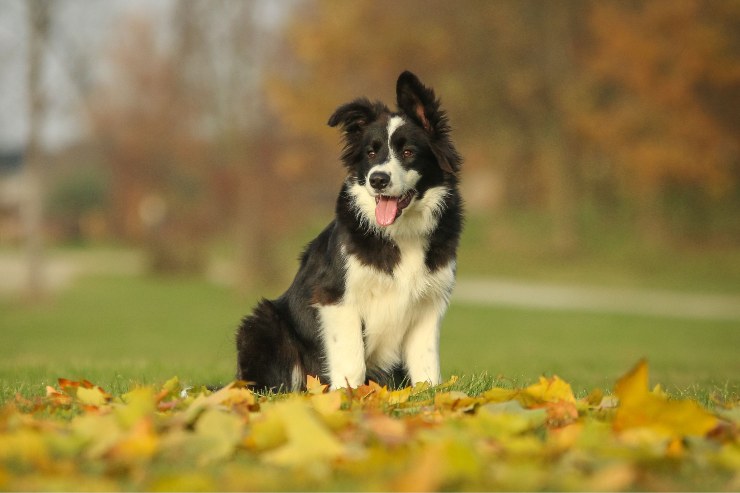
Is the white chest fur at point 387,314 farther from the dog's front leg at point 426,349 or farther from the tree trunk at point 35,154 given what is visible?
the tree trunk at point 35,154

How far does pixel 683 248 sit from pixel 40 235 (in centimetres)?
2085

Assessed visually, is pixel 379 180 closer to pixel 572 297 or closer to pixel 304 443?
pixel 304 443

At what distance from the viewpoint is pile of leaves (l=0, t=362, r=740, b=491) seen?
3.47 metres

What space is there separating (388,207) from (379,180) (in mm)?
213

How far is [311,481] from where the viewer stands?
3.54m

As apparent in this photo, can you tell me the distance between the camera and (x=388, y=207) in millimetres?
6023

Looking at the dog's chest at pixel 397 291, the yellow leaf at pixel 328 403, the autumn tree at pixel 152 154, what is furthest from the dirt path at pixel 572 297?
the yellow leaf at pixel 328 403

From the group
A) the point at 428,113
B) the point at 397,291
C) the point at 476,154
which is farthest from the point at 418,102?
the point at 476,154

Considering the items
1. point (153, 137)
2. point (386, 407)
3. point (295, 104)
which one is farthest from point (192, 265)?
point (386, 407)

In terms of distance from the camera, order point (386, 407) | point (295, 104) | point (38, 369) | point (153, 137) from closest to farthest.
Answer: point (386, 407)
point (38, 369)
point (295, 104)
point (153, 137)

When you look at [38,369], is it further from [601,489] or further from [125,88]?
[125,88]

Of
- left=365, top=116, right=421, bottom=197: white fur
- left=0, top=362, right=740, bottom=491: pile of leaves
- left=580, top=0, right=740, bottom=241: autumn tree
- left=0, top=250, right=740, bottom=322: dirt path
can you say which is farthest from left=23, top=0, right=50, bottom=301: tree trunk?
left=0, top=362, right=740, bottom=491: pile of leaves

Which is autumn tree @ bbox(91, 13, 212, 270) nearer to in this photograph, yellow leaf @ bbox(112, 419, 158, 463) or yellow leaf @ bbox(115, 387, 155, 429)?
yellow leaf @ bbox(115, 387, 155, 429)

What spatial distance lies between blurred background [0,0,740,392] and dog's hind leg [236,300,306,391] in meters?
14.0
